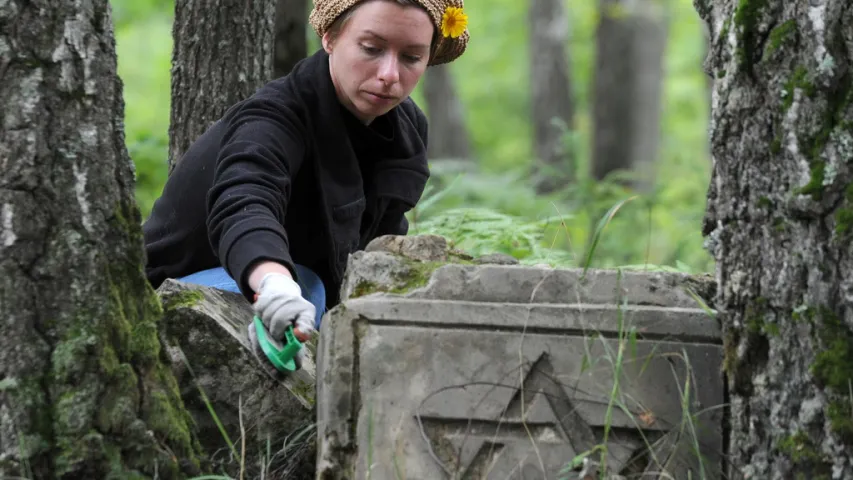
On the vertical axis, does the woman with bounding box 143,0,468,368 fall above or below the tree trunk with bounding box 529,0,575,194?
below

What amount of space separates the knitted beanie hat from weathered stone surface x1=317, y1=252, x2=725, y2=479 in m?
1.18

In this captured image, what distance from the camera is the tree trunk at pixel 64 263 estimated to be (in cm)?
237

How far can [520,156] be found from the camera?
64.2ft

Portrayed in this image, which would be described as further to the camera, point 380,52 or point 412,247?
point 380,52

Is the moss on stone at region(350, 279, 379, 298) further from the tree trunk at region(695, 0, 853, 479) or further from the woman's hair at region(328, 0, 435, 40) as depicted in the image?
the woman's hair at region(328, 0, 435, 40)

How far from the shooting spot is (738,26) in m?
2.42

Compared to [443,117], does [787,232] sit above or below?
below

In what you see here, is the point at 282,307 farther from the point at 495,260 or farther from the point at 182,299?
the point at 495,260

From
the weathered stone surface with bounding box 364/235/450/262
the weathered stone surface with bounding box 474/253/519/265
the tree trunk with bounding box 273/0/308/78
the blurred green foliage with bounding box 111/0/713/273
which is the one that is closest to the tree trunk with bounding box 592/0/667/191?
the blurred green foliage with bounding box 111/0/713/273

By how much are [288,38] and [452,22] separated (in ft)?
6.87

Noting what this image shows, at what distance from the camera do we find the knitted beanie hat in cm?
334

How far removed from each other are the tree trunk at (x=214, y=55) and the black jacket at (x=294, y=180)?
709 mm

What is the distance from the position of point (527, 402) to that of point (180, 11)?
103 inches

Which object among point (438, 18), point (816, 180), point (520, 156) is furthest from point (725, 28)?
point (520, 156)
